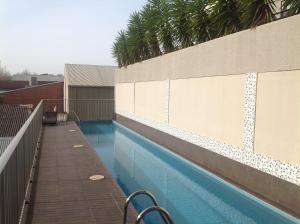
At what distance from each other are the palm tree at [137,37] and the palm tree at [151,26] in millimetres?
810

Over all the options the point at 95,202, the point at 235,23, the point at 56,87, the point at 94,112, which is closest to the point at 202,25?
the point at 235,23

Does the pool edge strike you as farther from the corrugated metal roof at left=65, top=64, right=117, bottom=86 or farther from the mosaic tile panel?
the corrugated metal roof at left=65, top=64, right=117, bottom=86

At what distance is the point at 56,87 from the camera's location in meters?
31.0

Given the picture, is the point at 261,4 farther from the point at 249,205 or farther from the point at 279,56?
the point at 249,205

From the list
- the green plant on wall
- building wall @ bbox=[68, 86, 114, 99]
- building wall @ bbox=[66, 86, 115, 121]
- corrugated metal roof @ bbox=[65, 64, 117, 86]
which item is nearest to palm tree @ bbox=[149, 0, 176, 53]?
the green plant on wall

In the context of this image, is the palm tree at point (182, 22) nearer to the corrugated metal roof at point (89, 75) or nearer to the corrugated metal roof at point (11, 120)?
the corrugated metal roof at point (11, 120)

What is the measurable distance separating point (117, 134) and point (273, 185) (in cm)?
1355

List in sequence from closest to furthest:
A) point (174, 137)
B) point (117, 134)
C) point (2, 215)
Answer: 1. point (2, 215)
2. point (174, 137)
3. point (117, 134)

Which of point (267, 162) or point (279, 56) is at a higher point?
point (279, 56)

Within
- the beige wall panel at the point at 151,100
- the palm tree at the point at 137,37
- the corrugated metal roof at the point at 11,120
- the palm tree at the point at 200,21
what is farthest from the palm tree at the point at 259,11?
the corrugated metal roof at the point at 11,120

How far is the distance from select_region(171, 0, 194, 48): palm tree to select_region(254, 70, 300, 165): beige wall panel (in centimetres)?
558

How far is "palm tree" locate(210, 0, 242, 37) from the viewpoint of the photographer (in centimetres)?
989

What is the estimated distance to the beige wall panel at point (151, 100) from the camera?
14.8 m

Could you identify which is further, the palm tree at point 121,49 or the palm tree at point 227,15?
the palm tree at point 121,49
